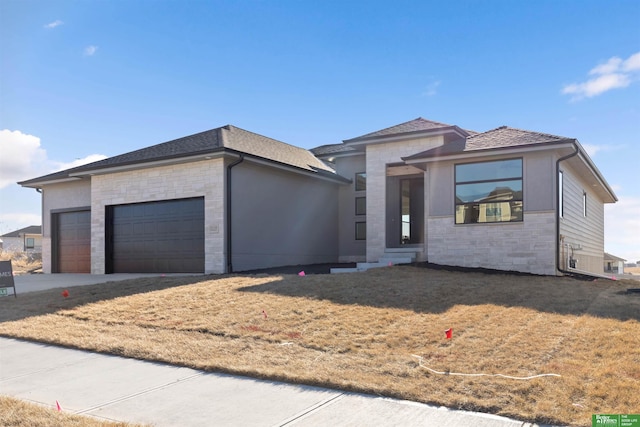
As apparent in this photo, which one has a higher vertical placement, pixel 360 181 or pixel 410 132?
pixel 410 132

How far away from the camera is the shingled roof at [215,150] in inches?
651

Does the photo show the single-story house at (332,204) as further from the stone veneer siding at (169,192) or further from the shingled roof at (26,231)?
the shingled roof at (26,231)

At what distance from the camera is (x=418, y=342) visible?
6711 millimetres

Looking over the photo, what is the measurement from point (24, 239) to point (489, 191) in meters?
52.2

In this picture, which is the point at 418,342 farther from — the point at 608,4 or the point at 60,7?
the point at 60,7

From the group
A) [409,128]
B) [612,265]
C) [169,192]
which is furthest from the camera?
[612,265]

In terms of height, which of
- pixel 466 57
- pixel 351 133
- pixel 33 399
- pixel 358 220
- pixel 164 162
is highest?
→ pixel 466 57

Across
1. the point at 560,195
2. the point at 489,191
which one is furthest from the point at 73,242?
the point at 560,195

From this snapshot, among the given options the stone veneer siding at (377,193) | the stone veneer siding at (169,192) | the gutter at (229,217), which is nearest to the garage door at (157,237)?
the stone veneer siding at (169,192)

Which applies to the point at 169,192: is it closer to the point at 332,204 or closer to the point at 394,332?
the point at 332,204

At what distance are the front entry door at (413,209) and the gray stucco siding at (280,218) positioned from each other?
3.23m

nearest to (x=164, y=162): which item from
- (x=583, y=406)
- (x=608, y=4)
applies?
(x=608, y=4)

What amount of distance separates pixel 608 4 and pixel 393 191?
9.89m

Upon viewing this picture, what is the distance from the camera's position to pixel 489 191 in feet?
47.1
